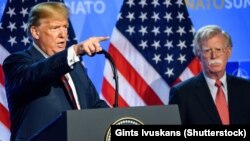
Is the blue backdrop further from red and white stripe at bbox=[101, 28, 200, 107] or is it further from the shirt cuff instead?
the shirt cuff

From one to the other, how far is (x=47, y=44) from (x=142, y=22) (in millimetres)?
1221

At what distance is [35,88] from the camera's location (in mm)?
2244

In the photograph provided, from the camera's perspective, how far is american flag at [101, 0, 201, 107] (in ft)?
12.2

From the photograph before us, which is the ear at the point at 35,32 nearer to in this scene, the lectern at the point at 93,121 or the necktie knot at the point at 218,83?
the lectern at the point at 93,121

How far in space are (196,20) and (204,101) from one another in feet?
2.19

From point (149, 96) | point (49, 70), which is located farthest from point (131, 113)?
point (149, 96)

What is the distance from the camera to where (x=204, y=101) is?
11.1ft

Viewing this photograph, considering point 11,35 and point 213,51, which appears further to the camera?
point 11,35

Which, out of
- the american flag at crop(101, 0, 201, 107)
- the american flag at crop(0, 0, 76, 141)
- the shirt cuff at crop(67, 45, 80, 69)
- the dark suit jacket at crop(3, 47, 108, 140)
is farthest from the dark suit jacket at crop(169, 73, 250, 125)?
the shirt cuff at crop(67, 45, 80, 69)

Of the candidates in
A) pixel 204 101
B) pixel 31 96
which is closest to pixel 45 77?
pixel 31 96

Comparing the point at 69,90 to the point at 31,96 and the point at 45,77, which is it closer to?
the point at 31,96

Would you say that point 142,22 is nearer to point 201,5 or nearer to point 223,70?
point 201,5

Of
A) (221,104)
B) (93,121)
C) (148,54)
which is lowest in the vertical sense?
(93,121)

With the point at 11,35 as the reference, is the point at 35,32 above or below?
below
